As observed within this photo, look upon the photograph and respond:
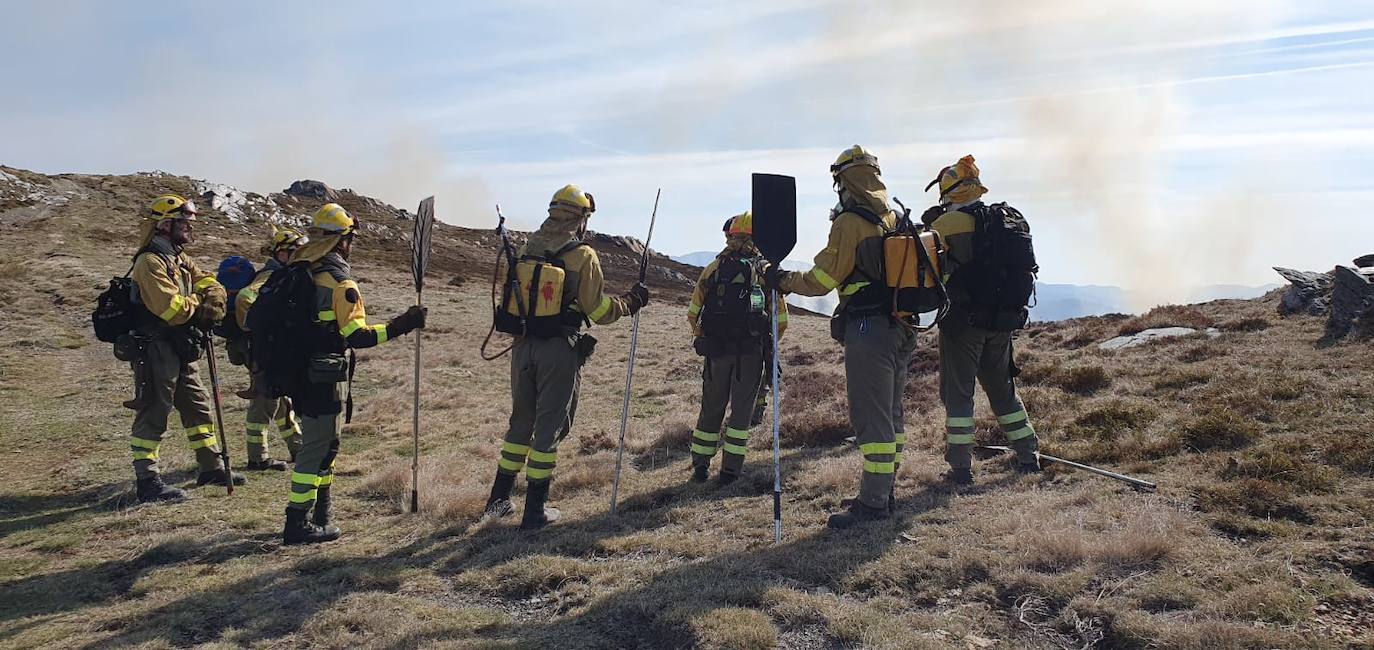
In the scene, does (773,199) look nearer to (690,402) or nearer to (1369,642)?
(1369,642)

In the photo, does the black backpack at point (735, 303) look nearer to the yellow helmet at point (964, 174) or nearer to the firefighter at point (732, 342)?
the firefighter at point (732, 342)

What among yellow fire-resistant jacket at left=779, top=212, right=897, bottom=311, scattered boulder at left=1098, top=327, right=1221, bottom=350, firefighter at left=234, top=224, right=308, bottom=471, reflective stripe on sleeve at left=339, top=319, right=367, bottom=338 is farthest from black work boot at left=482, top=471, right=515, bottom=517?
scattered boulder at left=1098, top=327, right=1221, bottom=350

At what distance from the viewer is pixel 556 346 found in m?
6.84

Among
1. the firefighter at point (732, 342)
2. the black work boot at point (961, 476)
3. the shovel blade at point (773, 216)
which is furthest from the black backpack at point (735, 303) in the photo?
the black work boot at point (961, 476)

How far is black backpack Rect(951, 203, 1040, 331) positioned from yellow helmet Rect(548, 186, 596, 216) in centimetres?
A: 350

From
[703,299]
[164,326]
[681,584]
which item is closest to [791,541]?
[681,584]

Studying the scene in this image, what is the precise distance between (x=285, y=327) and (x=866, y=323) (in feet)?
16.1

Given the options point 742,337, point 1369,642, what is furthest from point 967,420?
point 1369,642

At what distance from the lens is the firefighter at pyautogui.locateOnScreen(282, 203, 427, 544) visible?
255 inches

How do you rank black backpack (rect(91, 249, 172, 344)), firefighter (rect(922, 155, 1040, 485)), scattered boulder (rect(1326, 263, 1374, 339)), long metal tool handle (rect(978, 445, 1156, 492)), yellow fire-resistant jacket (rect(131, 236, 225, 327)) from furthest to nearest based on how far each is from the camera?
scattered boulder (rect(1326, 263, 1374, 339)) < black backpack (rect(91, 249, 172, 344)) < yellow fire-resistant jacket (rect(131, 236, 225, 327)) < firefighter (rect(922, 155, 1040, 485)) < long metal tool handle (rect(978, 445, 1156, 492))

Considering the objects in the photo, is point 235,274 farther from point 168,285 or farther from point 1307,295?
point 1307,295

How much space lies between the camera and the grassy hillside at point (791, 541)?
4.48 m

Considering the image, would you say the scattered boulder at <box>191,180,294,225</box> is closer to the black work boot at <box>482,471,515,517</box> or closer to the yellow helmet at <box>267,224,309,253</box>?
the yellow helmet at <box>267,224,309,253</box>

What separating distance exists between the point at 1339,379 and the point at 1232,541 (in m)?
5.61
